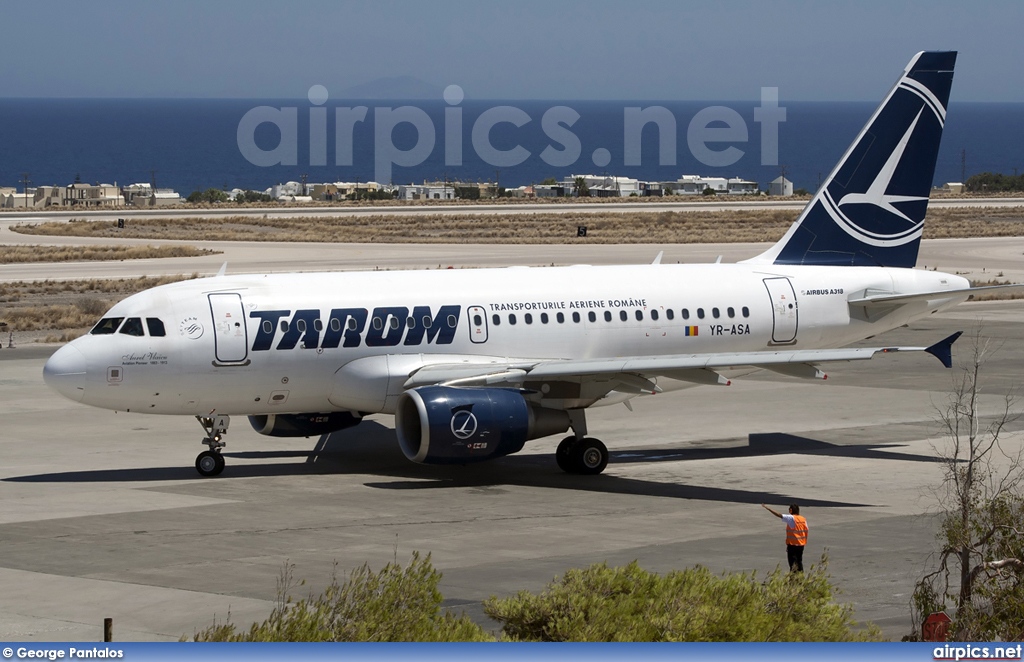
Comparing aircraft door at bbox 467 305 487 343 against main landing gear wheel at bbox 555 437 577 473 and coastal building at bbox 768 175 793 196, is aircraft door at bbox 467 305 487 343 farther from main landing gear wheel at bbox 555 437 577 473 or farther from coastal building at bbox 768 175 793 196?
coastal building at bbox 768 175 793 196

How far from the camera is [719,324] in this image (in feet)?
111

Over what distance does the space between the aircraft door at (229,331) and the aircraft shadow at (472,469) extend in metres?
2.70

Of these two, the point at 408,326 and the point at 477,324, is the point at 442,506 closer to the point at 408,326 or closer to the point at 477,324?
the point at 408,326

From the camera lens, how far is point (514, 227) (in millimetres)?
129000

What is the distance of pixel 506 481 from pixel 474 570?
8.35 meters

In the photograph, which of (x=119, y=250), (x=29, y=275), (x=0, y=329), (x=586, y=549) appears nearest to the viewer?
(x=586, y=549)

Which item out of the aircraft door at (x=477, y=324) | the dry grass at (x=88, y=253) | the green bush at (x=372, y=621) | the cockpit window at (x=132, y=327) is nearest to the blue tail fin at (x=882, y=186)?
the aircraft door at (x=477, y=324)

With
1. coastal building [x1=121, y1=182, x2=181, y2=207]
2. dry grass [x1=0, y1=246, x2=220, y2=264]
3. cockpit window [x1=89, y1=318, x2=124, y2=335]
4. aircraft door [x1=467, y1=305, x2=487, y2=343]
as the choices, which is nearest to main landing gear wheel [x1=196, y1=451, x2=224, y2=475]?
cockpit window [x1=89, y1=318, x2=124, y2=335]

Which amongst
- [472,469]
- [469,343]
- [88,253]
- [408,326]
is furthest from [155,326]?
[88,253]

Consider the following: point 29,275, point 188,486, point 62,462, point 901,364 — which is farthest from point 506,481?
point 29,275

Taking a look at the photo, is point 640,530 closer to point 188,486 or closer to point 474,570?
point 474,570

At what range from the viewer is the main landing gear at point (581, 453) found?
30.7 m

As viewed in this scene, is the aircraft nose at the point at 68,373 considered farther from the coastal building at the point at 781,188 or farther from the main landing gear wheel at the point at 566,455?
the coastal building at the point at 781,188

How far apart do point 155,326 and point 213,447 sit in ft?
9.49
